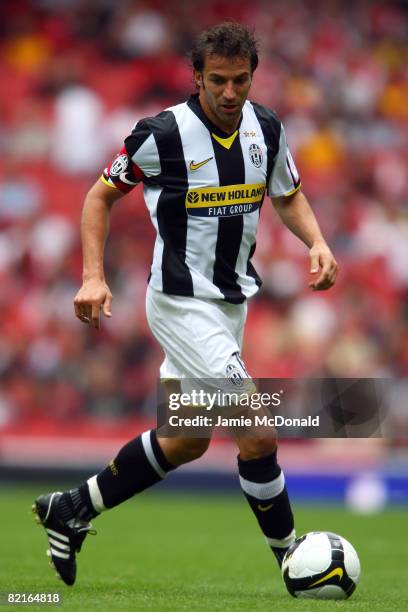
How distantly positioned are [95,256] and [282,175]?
3.15 feet

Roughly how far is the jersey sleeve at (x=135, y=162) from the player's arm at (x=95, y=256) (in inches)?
1.8

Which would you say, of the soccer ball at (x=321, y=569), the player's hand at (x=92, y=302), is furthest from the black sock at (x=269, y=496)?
the player's hand at (x=92, y=302)

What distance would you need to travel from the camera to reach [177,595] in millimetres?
4934

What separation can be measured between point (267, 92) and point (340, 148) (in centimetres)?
120

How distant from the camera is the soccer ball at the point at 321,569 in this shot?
16.0 feet

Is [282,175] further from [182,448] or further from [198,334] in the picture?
[182,448]

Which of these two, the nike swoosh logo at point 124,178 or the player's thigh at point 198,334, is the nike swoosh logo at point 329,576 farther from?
the nike swoosh logo at point 124,178

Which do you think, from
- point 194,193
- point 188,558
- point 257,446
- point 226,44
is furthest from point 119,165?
point 188,558

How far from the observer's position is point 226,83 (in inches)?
191

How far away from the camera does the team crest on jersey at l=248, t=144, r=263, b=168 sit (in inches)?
201

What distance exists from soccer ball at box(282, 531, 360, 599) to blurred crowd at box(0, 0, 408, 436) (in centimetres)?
778

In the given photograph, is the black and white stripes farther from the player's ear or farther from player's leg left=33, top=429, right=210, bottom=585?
the player's ear

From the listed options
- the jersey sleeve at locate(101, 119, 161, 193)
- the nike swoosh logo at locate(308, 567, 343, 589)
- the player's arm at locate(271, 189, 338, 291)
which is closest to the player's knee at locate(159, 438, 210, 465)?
the nike swoosh logo at locate(308, 567, 343, 589)

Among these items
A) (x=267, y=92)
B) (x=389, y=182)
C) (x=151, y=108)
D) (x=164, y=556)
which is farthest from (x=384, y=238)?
(x=164, y=556)
